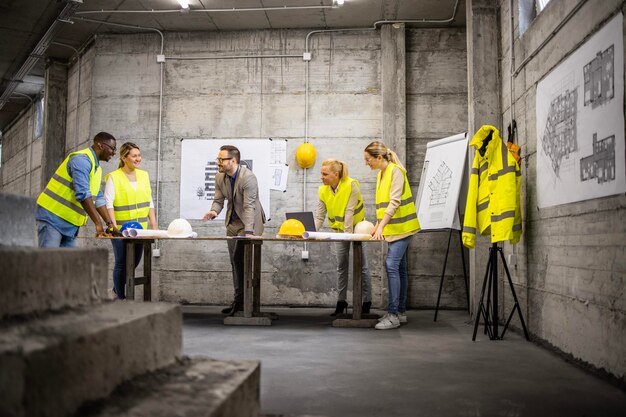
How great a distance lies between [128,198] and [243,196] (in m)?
1.15

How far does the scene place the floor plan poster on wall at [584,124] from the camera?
325 centimetres

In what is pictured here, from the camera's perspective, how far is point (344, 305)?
6148 mm

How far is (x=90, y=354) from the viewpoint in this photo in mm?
1555

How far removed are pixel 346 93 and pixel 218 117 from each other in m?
1.74

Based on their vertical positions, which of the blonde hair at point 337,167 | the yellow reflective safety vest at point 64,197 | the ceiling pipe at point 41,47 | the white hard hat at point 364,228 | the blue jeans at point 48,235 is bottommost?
the blue jeans at point 48,235

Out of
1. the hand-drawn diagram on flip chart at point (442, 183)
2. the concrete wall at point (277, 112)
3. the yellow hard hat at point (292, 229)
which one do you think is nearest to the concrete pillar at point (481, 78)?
the hand-drawn diagram on flip chart at point (442, 183)

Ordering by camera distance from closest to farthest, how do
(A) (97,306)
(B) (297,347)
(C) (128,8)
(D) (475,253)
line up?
(A) (97,306) < (B) (297,347) < (D) (475,253) < (C) (128,8)

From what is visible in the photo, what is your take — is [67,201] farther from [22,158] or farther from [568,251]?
[22,158]

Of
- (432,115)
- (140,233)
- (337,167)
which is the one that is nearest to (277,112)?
(432,115)

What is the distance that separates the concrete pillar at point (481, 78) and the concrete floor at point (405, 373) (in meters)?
0.74

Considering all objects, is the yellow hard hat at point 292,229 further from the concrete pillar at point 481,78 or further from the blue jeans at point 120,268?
the concrete pillar at point 481,78

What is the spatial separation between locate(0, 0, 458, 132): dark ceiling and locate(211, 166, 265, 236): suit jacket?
2.42 meters

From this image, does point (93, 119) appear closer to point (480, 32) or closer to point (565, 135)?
point (480, 32)

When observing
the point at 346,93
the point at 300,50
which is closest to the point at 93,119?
the point at 300,50
